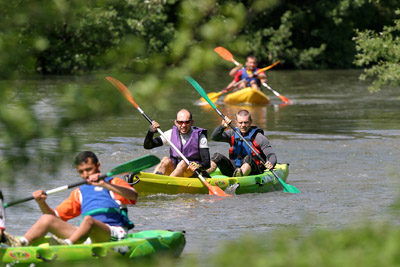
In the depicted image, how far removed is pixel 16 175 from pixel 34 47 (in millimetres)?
541

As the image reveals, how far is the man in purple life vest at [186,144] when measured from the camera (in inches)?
368

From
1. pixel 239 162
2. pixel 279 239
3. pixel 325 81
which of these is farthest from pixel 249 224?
pixel 325 81

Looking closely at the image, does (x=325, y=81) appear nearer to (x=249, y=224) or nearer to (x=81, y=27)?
(x=249, y=224)

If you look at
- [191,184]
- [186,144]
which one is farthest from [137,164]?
[186,144]

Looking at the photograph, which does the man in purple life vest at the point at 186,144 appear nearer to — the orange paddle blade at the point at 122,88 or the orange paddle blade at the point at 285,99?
the orange paddle blade at the point at 122,88

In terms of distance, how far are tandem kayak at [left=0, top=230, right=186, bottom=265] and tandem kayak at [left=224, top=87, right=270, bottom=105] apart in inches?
552

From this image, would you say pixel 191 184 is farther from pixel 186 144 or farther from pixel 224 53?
pixel 224 53

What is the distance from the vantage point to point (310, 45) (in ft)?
123

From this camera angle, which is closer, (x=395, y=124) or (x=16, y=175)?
(x=16, y=175)

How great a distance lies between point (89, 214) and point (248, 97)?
14.3 m

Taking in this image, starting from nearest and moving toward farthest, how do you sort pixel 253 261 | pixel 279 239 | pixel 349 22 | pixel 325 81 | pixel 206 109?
pixel 253 261
pixel 279 239
pixel 206 109
pixel 325 81
pixel 349 22

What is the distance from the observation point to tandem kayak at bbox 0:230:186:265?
5582mm

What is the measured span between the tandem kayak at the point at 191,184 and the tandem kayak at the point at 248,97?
10381 millimetres

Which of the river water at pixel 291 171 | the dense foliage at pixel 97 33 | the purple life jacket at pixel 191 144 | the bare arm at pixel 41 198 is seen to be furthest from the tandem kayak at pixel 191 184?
the dense foliage at pixel 97 33
